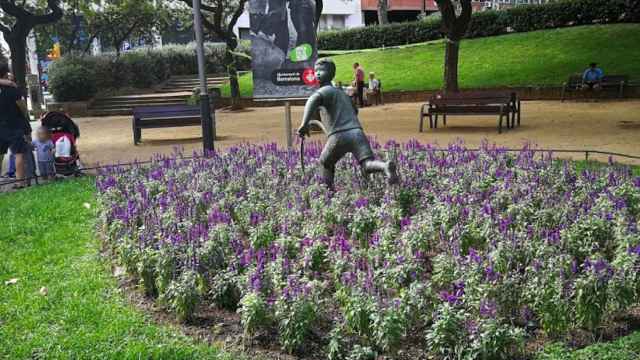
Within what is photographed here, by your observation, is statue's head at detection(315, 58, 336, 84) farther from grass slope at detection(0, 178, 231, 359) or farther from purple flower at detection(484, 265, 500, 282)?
purple flower at detection(484, 265, 500, 282)

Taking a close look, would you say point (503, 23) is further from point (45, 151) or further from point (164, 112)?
point (45, 151)

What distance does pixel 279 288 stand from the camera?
4.36 meters

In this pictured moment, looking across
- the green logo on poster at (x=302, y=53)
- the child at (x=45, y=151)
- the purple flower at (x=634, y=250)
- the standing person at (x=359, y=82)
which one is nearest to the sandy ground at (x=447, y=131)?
the standing person at (x=359, y=82)

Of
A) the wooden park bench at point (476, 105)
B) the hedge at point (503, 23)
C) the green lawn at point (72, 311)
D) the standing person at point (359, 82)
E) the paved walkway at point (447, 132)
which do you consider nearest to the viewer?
A: the green lawn at point (72, 311)

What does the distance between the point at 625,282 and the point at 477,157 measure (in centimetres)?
463

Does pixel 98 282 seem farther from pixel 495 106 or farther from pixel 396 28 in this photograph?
pixel 396 28

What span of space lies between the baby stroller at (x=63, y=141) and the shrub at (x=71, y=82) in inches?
734

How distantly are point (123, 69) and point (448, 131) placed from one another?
21.9 metres

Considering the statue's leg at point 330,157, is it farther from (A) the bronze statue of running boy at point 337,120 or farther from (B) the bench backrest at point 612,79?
(B) the bench backrest at point 612,79

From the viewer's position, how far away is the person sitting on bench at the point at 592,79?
20594mm

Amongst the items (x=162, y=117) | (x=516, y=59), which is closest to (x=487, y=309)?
(x=162, y=117)

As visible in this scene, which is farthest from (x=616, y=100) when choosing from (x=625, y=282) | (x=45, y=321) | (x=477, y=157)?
(x=45, y=321)

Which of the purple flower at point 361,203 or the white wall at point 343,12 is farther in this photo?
the white wall at point 343,12

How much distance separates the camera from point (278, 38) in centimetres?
1396
